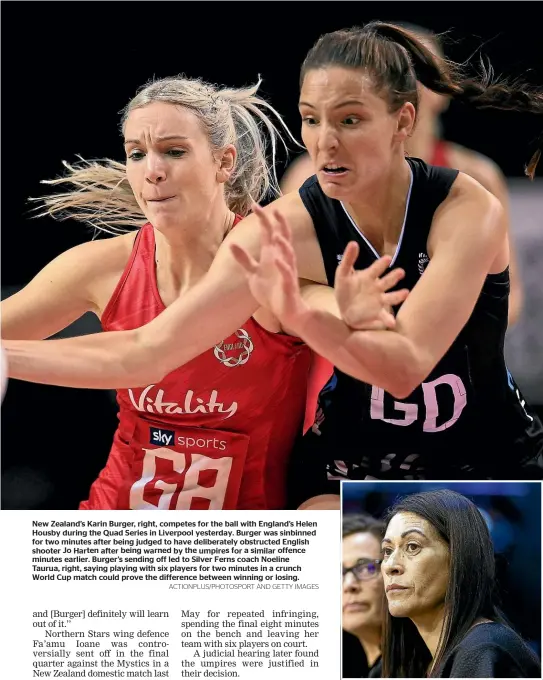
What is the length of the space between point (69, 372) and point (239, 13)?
39.3 inches

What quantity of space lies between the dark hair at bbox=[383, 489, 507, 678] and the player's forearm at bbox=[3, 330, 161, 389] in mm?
Answer: 732

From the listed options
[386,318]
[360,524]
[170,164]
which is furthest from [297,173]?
[360,524]

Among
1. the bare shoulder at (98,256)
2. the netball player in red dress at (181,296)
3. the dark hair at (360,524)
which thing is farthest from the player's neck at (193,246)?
the dark hair at (360,524)

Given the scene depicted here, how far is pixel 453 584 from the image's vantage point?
232 centimetres

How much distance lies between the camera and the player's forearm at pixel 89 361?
221 cm

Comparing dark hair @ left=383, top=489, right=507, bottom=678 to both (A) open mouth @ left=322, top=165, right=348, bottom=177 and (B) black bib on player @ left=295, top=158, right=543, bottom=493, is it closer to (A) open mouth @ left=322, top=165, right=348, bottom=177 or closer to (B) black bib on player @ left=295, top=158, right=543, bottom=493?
(B) black bib on player @ left=295, top=158, right=543, bottom=493

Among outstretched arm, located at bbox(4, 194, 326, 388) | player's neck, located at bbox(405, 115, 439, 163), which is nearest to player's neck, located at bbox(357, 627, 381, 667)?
outstretched arm, located at bbox(4, 194, 326, 388)

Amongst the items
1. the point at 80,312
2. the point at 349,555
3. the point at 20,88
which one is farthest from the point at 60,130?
the point at 349,555

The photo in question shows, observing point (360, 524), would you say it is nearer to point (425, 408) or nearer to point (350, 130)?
point (425, 408)

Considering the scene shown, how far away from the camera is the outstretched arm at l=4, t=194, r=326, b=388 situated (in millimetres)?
2156

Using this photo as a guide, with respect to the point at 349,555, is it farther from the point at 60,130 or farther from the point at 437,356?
the point at 60,130

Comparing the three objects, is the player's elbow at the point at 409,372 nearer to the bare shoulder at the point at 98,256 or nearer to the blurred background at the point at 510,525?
the blurred background at the point at 510,525

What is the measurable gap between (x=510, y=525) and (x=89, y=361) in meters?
1.12

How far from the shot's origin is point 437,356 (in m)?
1.98
